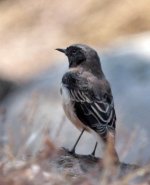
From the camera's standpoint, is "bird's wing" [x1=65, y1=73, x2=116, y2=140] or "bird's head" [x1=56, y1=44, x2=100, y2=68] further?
"bird's head" [x1=56, y1=44, x2=100, y2=68]

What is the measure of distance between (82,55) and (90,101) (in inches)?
37.3

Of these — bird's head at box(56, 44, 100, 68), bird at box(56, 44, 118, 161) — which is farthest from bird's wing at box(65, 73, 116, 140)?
bird's head at box(56, 44, 100, 68)

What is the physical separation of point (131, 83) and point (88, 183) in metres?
7.03

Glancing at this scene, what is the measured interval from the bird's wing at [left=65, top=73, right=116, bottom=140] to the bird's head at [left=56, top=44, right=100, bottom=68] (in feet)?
1.61

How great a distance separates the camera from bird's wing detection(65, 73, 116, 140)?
840 cm

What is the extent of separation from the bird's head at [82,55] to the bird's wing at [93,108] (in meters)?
0.49

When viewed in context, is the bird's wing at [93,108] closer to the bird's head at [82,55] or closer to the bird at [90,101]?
the bird at [90,101]

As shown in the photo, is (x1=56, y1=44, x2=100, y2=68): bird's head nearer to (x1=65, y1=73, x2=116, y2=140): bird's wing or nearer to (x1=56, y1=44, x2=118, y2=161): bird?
(x1=56, y1=44, x2=118, y2=161): bird

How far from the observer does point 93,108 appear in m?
8.62

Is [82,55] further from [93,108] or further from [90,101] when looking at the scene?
[93,108]

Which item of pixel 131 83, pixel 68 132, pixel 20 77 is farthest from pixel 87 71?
pixel 20 77

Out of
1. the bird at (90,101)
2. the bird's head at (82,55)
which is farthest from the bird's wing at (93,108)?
the bird's head at (82,55)

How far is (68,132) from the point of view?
1207cm

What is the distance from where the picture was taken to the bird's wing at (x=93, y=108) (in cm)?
840
